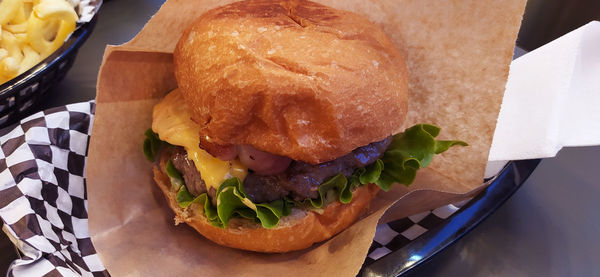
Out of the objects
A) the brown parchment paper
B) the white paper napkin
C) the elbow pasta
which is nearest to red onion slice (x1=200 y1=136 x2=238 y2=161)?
the brown parchment paper

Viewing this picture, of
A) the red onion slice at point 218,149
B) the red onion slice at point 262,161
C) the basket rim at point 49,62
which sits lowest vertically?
the red onion slice at point 262,161

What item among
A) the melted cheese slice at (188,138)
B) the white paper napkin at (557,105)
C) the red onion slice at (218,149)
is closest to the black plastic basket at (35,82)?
the melted cheese slice at (188,138)

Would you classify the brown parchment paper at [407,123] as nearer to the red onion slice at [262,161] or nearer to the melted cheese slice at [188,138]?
the melted cheese slice at [188,138]

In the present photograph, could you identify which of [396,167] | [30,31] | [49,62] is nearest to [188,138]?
[396,167]

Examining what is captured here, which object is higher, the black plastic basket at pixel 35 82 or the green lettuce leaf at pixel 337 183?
the black plastic basket at pixel 35 82

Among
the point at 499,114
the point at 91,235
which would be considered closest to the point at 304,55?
the point at 499,114

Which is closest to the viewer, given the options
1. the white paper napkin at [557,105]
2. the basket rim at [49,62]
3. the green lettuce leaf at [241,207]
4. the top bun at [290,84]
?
the top bun at [290,84]

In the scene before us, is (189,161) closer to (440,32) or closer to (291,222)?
(291,222)
